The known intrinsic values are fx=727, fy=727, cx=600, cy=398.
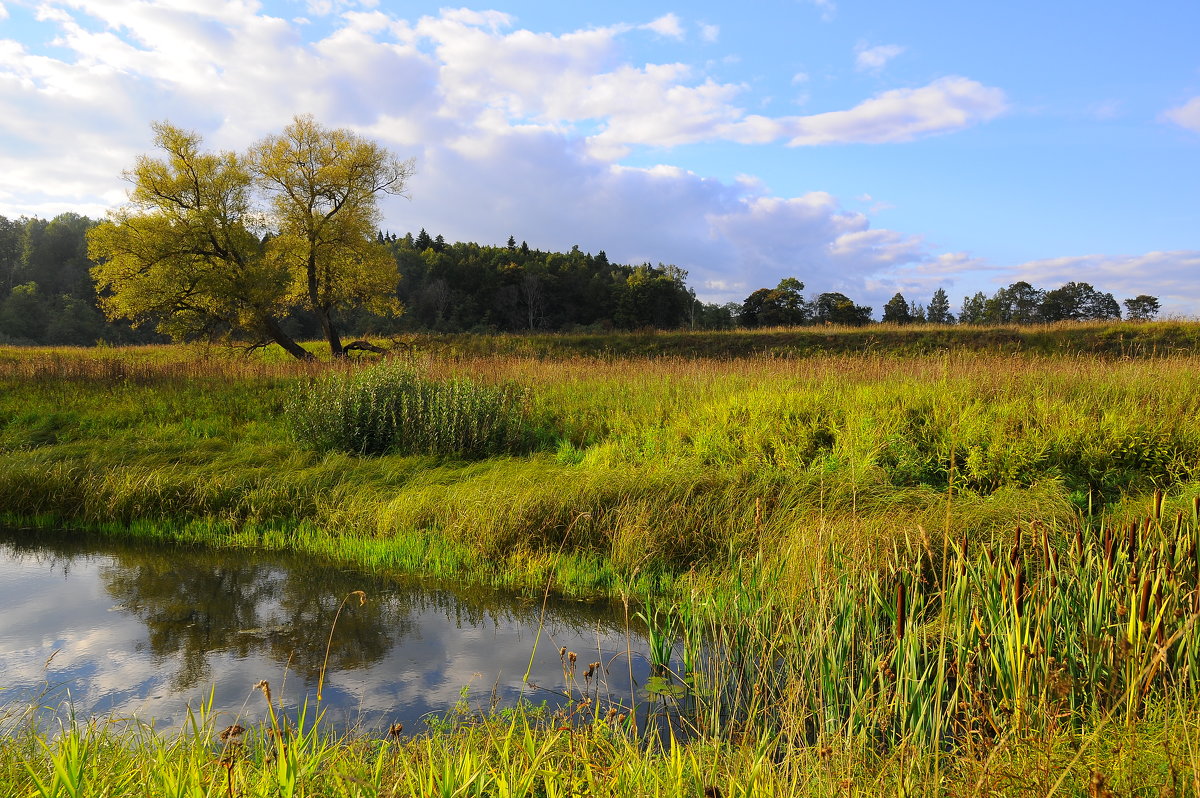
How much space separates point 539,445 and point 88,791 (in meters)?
8.34

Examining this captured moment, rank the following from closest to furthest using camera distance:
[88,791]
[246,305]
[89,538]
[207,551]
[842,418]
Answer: [88,791]
[207,551]
[89,538]
[842,418]
[246,305]

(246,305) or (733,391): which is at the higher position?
(246,305)

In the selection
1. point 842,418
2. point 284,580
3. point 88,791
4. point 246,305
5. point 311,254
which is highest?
point 311,254

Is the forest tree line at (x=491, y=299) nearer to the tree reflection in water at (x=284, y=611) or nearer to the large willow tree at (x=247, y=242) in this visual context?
the large willow tree at (x=247, y=242)

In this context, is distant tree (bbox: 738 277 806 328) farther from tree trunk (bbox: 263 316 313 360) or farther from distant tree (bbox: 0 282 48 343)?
distant tree (bbox: 0 282 48 343)

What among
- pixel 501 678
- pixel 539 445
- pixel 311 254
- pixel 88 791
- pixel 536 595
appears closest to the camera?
pixel 88 791

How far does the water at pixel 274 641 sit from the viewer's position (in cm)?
416

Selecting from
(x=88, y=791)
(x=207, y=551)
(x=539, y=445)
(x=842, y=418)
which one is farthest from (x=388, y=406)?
(x=88, y=791)

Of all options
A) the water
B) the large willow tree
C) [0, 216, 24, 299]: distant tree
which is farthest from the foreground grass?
[0, 216, 24, 299]: distant tree

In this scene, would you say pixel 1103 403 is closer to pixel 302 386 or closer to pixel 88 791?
pixel 88 791

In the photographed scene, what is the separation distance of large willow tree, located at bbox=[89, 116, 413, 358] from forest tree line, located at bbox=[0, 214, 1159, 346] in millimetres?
21304

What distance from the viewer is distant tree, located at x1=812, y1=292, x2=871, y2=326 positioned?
167 feet

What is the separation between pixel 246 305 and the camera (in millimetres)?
25094

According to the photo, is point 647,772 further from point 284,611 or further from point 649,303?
point 649,303
